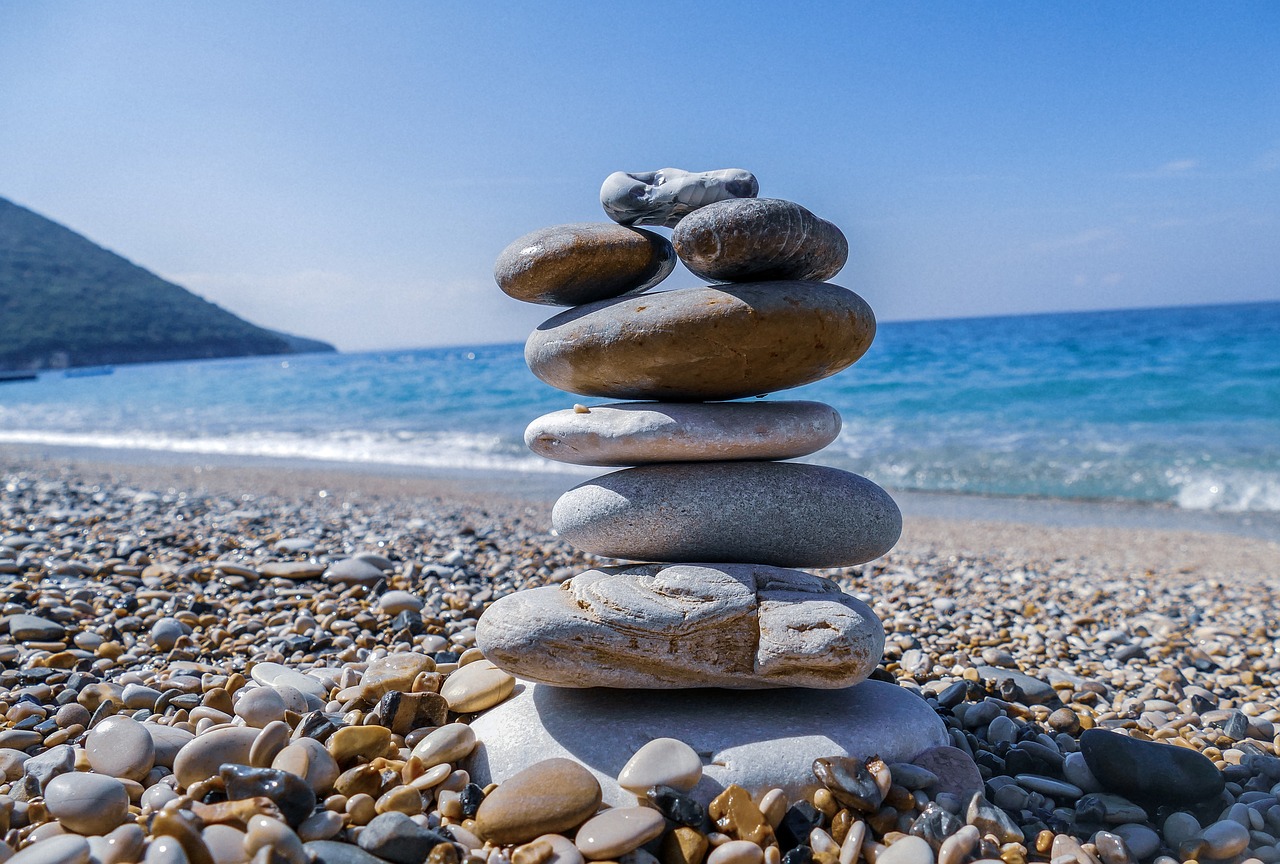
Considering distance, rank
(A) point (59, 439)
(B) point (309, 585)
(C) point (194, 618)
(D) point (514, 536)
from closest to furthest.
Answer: (C) point (194, 618), (B) point (309, 585), (D) point (514, 536), (A) point (59, 439)

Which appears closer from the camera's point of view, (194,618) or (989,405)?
(194,618)

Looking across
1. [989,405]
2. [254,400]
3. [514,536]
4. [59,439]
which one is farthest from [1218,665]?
[254,400]

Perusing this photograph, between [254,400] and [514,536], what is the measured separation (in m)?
25.2

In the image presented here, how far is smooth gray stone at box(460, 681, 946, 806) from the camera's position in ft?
9.03

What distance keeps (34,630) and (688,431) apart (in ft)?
11.2

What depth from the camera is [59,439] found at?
20406mm

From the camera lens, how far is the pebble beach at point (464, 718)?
95.9 inches

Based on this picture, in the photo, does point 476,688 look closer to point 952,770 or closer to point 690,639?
point 690,639

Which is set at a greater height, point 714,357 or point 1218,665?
point 714,357

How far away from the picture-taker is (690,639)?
2.97 m

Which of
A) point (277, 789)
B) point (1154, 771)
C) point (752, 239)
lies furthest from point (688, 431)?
point (1154, 771)

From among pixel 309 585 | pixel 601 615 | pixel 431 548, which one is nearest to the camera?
pixel 601 615

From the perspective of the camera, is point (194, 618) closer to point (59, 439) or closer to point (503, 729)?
point (503, 729)

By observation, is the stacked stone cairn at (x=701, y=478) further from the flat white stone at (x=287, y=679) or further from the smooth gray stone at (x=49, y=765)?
the smooth gray stone at (x=49, y=765)
